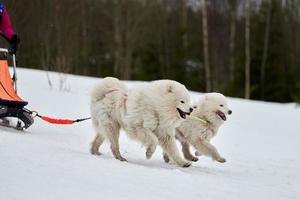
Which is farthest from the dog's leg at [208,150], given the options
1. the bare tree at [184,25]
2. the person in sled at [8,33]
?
the bare tree at [184,25]

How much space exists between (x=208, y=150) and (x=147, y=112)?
4.18ft

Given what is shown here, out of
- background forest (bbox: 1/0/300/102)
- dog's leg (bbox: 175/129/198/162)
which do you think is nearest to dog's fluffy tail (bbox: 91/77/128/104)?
dog's leg (bbox: 175/129/198/162)

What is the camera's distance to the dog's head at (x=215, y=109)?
6.87m

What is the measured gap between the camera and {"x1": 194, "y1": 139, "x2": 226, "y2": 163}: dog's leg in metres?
6.77

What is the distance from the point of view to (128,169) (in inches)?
199

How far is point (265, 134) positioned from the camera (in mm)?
10883

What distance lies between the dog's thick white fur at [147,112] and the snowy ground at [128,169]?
0.98 feet

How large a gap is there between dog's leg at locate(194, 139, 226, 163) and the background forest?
640 inches

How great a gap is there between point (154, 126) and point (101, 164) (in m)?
1.11

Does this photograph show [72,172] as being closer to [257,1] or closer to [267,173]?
[267,173]

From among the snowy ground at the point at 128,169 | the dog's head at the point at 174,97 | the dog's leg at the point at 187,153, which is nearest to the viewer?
the snowy ground at the point at 128,169

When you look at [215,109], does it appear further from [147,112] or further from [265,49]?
[265,49]

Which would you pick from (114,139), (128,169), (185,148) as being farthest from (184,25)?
(128,169)

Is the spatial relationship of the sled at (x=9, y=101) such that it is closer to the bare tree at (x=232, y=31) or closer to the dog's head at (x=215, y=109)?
the dog's head at (x=215, y=109)
